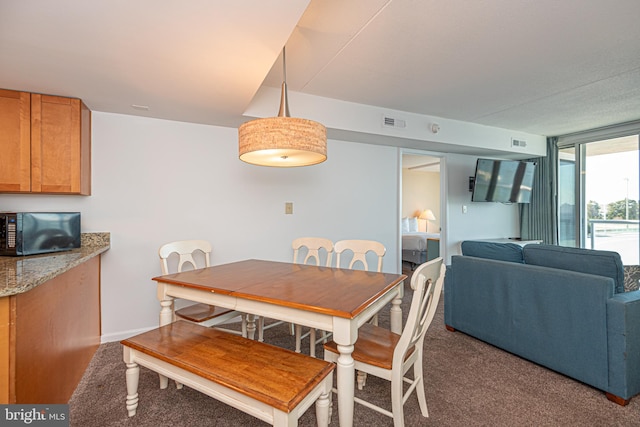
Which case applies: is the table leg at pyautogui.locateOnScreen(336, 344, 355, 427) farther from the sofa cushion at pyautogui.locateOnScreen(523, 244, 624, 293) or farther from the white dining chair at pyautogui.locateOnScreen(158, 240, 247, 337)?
the sofa cushion at pyautogui.locateOnScreen(523, 244, 624, 293)

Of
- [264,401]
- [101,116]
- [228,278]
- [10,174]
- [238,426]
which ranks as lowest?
[238,426]

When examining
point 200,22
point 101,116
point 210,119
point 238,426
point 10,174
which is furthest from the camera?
point 210,119

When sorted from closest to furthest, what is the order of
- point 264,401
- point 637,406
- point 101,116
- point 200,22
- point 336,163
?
point 264,401 < point 200,22 < point 637,406 < point 101,116 < point 336,163

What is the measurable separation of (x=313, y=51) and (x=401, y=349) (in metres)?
2.07

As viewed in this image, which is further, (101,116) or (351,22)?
(101,116)

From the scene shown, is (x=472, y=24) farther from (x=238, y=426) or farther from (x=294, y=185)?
(x=238, y=426)

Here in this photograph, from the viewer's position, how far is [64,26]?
1.44 meters

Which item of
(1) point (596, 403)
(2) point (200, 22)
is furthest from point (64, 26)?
(1) point (596, 403)

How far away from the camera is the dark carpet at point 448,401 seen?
1650 mm

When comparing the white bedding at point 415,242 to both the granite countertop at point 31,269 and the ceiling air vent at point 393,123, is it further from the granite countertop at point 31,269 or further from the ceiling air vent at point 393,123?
the granite countertop at point 31,269

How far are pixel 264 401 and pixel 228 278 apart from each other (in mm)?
935

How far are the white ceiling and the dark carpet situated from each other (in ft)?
6.78

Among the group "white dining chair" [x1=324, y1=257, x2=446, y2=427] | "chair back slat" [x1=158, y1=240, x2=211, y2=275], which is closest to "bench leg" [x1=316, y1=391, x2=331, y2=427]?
"white dining chair" [x1=324, y1=257, x2=446, y2=427]

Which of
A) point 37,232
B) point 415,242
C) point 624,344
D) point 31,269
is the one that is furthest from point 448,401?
point 415,242
